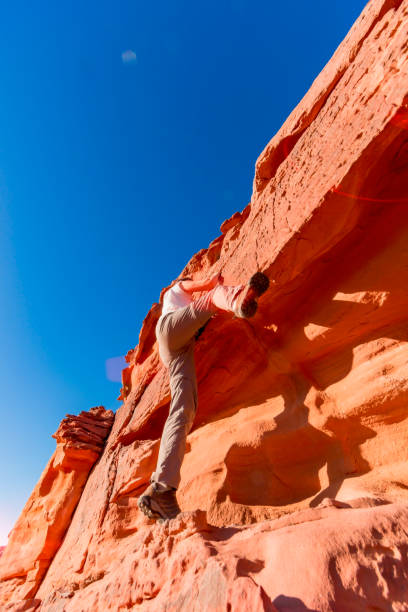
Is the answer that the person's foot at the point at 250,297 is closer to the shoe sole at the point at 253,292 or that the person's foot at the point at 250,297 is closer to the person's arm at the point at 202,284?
the shoe sole at the point at 253,292

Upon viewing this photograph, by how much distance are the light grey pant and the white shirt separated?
6.1 inches

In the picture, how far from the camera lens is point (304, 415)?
3178mm

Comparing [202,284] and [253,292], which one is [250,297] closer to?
[253,292]

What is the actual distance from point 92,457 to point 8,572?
185 centimetres

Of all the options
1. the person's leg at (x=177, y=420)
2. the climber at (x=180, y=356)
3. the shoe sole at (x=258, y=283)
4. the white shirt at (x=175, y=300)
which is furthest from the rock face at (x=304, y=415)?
the shoe sole at (x=258, y=283)

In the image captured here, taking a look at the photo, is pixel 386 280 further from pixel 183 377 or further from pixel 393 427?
pixel 183 377

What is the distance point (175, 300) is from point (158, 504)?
1851 millimetres

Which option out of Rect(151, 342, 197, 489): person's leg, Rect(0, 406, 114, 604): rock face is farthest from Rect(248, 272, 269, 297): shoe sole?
Rect(0, 406, 114, 604): rock face

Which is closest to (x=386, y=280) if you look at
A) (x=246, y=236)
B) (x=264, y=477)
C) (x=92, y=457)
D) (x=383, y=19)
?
(x=246, y=236)

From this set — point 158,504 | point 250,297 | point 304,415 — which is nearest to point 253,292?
point 250,297

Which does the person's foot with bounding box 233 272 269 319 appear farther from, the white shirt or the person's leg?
the white shirt

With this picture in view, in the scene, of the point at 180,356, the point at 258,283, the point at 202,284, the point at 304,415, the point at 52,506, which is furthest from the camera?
the point at 52,506

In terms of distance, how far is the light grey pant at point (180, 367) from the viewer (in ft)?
8.21

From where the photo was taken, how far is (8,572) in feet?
16.7
